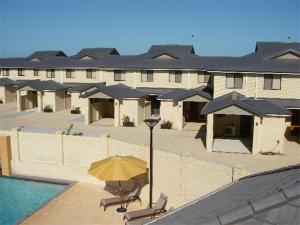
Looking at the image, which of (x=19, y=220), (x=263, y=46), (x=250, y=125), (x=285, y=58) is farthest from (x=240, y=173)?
(x=263, y=46)

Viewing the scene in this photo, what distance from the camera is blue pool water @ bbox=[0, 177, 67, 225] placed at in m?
18.4

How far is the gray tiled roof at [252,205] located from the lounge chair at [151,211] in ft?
27.8

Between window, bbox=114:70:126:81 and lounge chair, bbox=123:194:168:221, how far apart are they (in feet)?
77.5

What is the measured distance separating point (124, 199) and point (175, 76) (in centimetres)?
2146

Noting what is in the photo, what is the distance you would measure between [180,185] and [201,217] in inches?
427

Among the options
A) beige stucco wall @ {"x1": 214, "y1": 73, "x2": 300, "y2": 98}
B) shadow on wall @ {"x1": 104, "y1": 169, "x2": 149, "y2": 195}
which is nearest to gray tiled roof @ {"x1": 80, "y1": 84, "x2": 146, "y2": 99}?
beige stucco wall @ {"x1": 214, "y1": 73, "x2": 300, "y2": 98}

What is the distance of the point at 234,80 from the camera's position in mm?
30656

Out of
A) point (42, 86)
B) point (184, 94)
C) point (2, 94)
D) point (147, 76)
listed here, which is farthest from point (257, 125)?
point (2, 94)

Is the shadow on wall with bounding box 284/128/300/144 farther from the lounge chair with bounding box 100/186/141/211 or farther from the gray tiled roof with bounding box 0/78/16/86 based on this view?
the gray tiled roof with bounding box 0/78/16/86

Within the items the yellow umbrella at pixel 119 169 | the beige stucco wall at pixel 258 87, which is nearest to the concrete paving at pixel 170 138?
the yellow umbrella at pixel 119 169

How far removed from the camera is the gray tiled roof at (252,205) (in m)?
5.60

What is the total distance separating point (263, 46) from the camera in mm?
36531

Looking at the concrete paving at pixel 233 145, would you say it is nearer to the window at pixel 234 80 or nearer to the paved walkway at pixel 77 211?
A: the window at pixel 234 80

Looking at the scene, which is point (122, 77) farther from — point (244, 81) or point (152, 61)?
point (244, 81)
